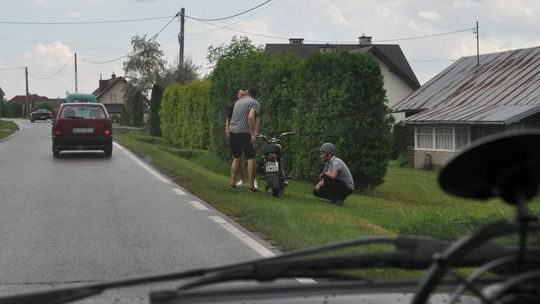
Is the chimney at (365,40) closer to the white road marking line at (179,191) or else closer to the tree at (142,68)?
the tree at (142,68)

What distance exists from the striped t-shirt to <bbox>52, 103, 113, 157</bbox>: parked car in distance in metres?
10.2

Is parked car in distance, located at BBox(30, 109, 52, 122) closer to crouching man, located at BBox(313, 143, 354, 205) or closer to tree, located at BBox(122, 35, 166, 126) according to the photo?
tree, located at BBox(122, 35, 166, 126)

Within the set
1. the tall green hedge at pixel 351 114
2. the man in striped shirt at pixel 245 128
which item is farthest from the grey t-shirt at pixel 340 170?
the tall green hedge at pixel 351 114

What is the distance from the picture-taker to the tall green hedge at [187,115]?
29205 millimetres

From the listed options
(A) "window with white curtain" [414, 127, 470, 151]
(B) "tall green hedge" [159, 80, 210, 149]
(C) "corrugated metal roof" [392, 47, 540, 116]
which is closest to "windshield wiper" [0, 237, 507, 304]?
(B) "tall green hedge" [159, 80, 210, 149]

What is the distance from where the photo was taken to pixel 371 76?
17.1 metres

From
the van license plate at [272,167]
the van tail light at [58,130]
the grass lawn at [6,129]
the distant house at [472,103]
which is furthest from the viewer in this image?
the grass lawn at [6,129]

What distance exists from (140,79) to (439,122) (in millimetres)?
53803

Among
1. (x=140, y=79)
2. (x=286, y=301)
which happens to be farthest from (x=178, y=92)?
(x=140, y=79)

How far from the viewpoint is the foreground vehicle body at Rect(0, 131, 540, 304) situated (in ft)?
5.30

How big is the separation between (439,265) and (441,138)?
3789cm

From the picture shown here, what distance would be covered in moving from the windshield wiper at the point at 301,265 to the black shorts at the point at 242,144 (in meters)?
11.3

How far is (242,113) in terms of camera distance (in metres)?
13.5

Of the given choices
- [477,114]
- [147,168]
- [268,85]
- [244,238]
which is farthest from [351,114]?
[477,114]
